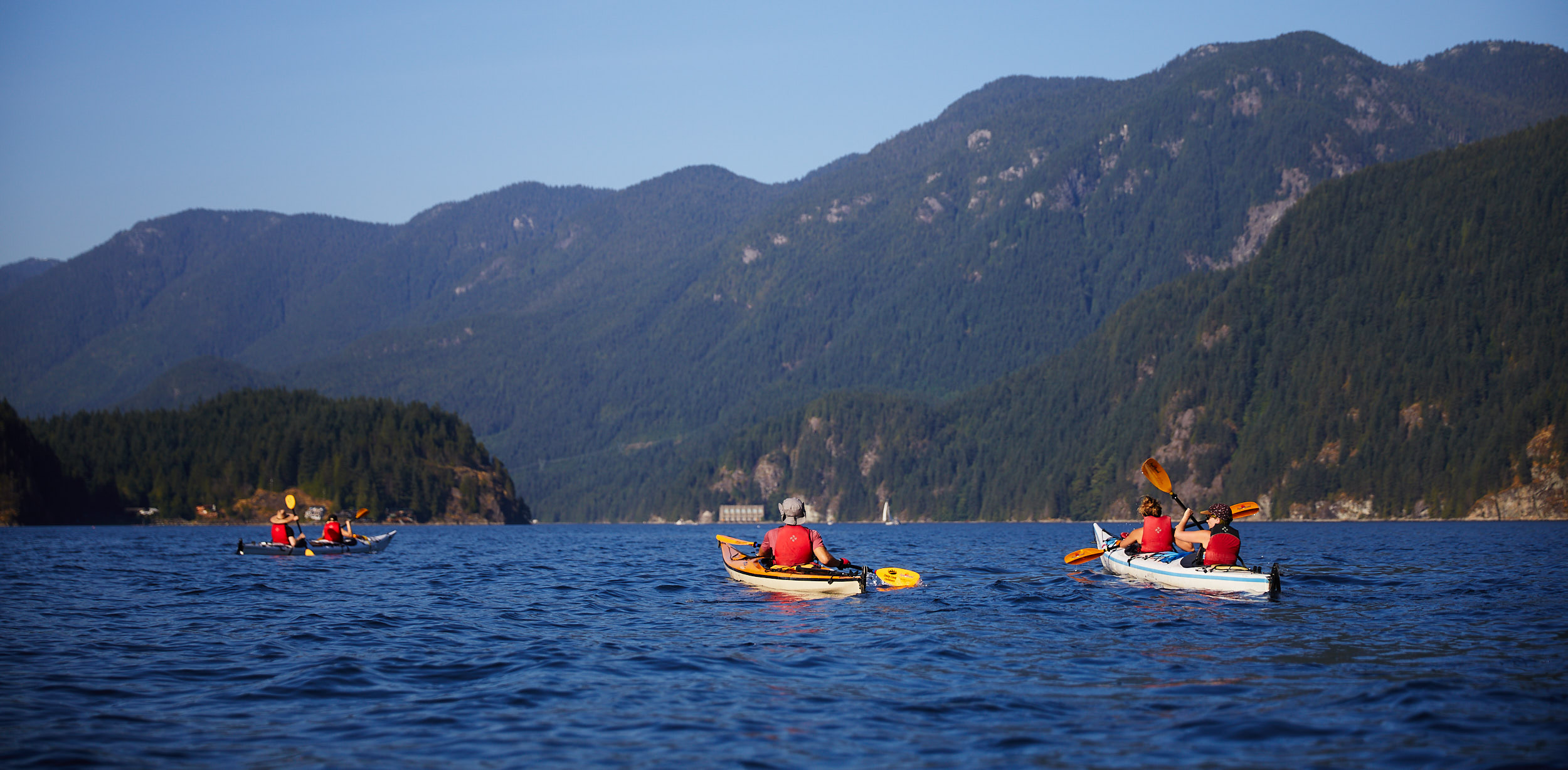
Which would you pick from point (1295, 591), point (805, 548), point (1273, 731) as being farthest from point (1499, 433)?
point (1273, 731)

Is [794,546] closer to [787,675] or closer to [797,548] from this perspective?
[797,548]

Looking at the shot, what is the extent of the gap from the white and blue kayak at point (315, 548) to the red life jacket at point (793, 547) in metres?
40.5

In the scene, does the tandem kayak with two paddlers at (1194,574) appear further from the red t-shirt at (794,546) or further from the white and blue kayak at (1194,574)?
the red t-shirt at (794,546)

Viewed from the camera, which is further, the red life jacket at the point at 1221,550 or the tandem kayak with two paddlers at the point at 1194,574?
the red life jacket at the point at 1221,550

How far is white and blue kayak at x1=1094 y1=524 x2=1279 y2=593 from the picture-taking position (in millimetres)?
40656

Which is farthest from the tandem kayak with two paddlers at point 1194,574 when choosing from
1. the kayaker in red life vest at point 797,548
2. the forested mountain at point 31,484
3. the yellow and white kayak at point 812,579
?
the forested mountain at point 31,484

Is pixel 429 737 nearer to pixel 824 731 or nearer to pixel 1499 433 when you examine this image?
pixel 824 731

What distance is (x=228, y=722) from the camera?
22.2 metres

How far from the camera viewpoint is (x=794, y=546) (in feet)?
135

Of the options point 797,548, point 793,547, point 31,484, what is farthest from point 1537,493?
point 31,484

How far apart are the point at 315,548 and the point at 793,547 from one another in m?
44.4

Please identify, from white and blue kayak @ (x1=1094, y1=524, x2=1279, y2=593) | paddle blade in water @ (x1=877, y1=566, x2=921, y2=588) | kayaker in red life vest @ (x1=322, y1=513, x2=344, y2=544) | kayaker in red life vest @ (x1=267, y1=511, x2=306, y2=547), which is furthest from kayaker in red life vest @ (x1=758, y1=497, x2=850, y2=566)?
kayaker in red life vest @ (x1=322, y1=513, x2=344, y2=544)

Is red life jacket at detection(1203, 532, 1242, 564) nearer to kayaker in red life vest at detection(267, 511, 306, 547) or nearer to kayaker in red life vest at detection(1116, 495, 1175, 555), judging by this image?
kayaker in red life vest at detection(1116, 495, 1175, 555)

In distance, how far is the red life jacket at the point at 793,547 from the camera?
135 feet
